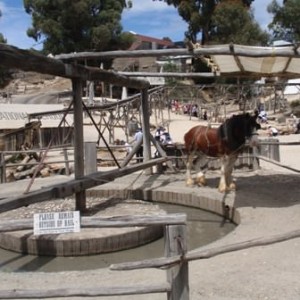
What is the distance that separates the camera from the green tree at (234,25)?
49625 millimetres

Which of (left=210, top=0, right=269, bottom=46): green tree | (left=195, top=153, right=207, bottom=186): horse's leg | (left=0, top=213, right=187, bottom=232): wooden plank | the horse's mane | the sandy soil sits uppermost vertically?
(left=210, top=0, right=269, bottom=46): green tree

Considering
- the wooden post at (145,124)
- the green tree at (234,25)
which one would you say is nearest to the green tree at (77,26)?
the green tree at (234,25)

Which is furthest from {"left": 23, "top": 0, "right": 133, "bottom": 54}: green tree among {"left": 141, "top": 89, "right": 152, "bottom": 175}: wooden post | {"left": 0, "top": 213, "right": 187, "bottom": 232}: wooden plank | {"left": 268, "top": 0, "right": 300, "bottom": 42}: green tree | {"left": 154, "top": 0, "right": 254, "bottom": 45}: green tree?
{"left": 0, "top": 213, "right": 187, "bottom": 232}: wooden plank

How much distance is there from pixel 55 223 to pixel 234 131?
7112 millimetres

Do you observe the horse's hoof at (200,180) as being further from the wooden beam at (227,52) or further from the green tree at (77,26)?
the green tree at (77,26)

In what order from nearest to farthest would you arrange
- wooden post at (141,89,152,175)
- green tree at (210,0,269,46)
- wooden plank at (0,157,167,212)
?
1. wooden plank at (0,157,167,212)
2. wooden post at (141,89,152,175)
3. green tree at (210,0,269,46)

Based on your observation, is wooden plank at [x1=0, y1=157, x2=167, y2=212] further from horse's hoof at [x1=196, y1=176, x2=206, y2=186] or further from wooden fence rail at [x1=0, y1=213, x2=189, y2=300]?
wooden fence rail at [x1=0, y1=213, x2=189, y2=300]

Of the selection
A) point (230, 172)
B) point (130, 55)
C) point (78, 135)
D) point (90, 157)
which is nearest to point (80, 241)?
point (78, 135)

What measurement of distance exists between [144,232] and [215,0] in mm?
47709

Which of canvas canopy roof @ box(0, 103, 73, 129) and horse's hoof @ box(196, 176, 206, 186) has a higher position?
canvas canopy roof @ box(0, 103, 73, 129)

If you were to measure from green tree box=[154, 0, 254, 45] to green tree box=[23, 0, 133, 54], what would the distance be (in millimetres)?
6976

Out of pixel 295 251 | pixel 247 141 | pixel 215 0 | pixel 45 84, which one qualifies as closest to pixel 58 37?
pixel 45 84

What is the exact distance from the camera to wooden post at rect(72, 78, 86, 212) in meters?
8.93

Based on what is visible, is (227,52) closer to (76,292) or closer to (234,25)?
(76,292)
